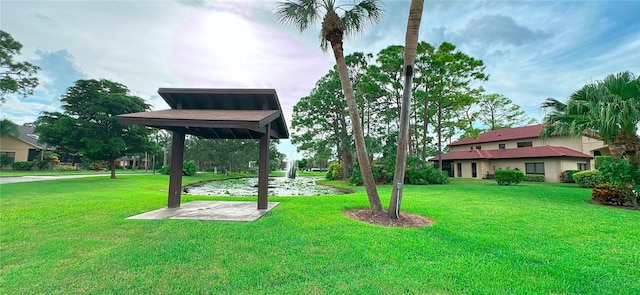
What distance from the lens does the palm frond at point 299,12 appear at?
7.18m

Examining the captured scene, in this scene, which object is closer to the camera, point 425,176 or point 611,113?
point 611,113

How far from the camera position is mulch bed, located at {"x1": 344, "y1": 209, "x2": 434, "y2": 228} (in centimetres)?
587

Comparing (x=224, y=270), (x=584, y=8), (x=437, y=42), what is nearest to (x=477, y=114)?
(x=437, y=42)

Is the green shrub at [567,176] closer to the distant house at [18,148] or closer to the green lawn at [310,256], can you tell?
the green lawn at [310,256]

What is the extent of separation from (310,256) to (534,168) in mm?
27178

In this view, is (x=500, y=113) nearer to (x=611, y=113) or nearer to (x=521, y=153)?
(x=521, y=153)

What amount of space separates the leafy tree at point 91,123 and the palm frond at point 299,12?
55.4 feet

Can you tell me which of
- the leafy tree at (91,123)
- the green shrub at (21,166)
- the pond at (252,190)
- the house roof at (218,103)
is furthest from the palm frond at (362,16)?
the green shrub at (21,166)

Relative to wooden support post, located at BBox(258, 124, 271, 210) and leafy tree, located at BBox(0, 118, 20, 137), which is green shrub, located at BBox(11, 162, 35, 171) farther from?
wooden support post, located at BBox(258, 124, 271, 210)

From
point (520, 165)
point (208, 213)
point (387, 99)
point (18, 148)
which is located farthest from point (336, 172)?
point (18, 148)

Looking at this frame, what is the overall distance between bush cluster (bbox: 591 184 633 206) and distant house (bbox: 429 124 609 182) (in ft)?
34.1

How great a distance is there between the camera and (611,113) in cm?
830

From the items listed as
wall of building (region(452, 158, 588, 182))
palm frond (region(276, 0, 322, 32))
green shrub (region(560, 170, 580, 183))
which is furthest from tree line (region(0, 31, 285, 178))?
green shrub (region(560, 170, 580, 183))

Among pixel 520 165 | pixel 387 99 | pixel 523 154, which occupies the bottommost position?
pixel 520 165
